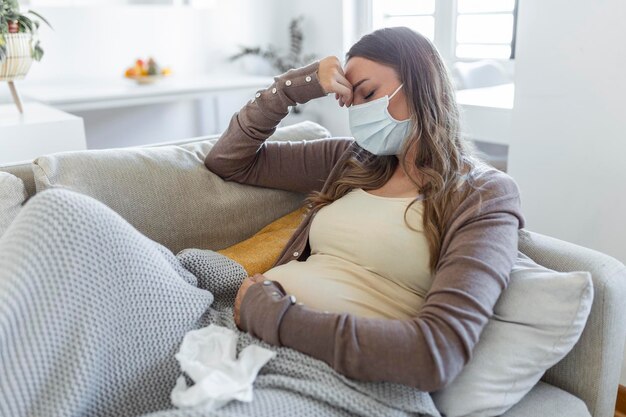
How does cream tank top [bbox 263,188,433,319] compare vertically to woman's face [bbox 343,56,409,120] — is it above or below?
below

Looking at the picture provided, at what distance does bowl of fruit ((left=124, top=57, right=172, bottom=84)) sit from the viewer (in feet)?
9.32

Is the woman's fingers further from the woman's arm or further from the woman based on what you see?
the woman's arm

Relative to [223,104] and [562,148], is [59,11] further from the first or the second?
[562,148]

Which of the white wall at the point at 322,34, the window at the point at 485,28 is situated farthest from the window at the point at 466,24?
the white wall at the point at 322,34

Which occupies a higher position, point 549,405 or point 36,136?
point 36,136

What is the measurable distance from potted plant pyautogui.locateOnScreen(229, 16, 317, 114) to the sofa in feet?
5.35

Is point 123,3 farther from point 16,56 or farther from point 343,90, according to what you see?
point 343,90

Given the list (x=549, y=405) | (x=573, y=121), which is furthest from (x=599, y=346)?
(x=573, y=121)

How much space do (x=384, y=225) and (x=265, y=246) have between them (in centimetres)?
36

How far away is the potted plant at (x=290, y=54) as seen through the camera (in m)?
3.25

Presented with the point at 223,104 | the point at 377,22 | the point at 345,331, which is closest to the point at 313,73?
the point at 345,331

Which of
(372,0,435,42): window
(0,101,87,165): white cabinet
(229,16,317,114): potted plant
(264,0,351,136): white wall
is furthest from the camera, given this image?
(229,16,317,114): potted plant

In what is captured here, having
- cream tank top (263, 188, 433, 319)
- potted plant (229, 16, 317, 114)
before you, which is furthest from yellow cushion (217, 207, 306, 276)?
potted plant (229, 16, 317, 114)

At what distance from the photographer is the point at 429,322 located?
97 centimetres
